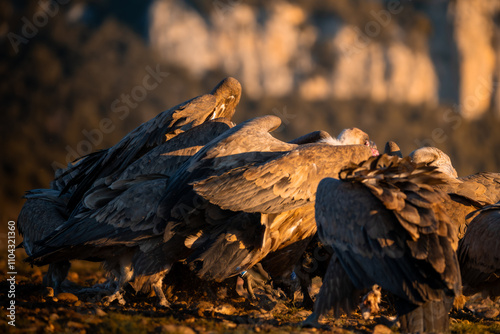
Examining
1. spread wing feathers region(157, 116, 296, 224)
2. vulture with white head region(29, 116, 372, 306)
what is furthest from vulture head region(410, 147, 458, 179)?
spread wing feathers region(157, 116, 296, 224)

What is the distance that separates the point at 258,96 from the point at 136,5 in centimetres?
550

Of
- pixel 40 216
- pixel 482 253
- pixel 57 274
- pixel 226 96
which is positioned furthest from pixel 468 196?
pixel 40 216

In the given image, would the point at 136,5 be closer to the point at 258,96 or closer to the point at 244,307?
the point at 258,96

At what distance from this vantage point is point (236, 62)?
21609 mm

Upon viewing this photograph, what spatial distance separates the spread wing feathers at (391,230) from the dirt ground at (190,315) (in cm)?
64

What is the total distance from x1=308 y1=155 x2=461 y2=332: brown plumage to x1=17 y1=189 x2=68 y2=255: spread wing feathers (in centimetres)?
347

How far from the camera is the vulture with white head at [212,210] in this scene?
482 cm

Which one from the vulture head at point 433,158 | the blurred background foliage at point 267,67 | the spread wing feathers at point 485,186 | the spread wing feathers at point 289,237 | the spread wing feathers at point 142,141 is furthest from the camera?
the blurred background foliage at point 267,67

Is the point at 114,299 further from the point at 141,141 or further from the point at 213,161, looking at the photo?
the point at 141,141

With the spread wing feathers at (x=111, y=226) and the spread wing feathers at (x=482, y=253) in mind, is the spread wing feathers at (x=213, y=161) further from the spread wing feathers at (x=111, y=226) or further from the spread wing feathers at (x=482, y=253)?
the spread wing feathers at (x=482, y=253)

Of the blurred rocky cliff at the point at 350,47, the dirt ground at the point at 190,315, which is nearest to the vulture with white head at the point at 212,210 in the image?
the dirt ground at the point at 190,315

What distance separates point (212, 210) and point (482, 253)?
2.49m

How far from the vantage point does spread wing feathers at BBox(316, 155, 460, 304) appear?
375 cm

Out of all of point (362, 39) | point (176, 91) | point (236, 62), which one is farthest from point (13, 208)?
point (362, 39)
